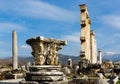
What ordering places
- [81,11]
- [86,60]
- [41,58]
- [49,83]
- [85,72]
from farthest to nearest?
[81,11]
[86,60]
[85,72]
[41,58]
[49,83]

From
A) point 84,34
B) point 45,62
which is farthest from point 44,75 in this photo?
point 84,34

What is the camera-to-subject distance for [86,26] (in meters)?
32.7

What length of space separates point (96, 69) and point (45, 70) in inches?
536

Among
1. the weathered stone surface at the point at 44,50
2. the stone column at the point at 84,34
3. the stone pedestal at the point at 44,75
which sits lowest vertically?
the stone pedestal at the point at 44,75

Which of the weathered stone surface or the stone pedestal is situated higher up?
the weathered stone surface

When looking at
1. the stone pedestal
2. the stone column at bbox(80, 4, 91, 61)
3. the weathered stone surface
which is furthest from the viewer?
the stone column at bbox(80, 4, 91, 61)

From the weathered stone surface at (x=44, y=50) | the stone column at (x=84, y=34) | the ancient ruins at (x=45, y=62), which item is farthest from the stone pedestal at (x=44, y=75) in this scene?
the stone column at (x=84, y=34)

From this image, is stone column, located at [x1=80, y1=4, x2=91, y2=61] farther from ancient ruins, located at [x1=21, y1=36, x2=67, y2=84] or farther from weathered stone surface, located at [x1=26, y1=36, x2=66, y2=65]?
weathered stone surface, located at [x1=26, y1=36, x2=66, y2=65]

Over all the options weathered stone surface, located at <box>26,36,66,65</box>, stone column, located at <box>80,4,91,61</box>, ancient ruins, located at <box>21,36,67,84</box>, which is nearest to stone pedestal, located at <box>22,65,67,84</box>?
ancient ruins, located at <box>21,36,67,84</box>

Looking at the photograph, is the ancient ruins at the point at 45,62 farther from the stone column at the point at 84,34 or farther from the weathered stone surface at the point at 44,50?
the stone column at the point at 84,34

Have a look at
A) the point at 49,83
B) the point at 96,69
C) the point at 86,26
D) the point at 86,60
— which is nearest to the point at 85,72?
the point at 96,69

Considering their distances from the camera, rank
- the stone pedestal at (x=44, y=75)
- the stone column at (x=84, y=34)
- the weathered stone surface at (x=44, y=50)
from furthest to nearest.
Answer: the stone column at (x=84, y=34), the weathered stone surface at (x=44, y=50), the stone pedestal at (x=44, y=75)

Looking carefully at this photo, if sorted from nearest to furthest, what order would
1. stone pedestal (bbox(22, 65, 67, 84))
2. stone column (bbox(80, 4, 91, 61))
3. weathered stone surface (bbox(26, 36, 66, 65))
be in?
stone pedestal (bbox(22, 65, 67, 84)) → weathered stone surface (bbox(26, 36, 66, 65)) → stone column (bbox(80, 4, 91, 61))

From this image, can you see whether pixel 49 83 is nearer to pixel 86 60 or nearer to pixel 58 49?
pixel 58 49
